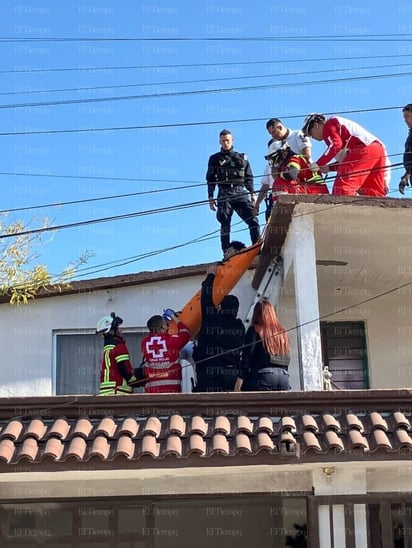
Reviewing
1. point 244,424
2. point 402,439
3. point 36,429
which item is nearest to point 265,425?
point 244,424

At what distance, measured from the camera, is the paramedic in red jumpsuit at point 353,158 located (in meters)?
9.34

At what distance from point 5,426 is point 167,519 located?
5.39 metres

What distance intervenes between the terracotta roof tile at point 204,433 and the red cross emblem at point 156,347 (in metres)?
1.58

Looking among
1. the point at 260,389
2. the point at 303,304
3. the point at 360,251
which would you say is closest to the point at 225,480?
the point at 260,389

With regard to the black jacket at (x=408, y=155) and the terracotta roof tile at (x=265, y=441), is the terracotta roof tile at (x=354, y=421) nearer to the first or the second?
the terracotta roof tile at (x=265, y=441)

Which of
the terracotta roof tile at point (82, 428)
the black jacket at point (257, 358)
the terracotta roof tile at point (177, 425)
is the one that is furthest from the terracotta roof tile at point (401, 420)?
the terracotta roof tile at point (82, 428)

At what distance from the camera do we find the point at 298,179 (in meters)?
9.52

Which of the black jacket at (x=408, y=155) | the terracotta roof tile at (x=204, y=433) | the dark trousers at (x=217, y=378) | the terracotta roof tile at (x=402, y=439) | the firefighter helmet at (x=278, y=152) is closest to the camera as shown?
the terracotta roof tile at (x=204, y=433)

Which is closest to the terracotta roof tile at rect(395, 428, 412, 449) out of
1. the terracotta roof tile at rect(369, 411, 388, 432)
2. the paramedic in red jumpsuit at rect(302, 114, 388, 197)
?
the terracotta roof tile at rect(369, 411, 388, 432)

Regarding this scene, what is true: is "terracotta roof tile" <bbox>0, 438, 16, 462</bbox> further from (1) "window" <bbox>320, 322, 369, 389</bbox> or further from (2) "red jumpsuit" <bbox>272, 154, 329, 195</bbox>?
(1) "window" <bbox>320, 322, 369, 389</bbox>

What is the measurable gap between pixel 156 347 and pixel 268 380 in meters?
1.43

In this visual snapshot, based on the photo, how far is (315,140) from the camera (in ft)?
32.4

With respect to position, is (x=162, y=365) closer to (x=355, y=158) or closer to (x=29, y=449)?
(x=29, y=449)

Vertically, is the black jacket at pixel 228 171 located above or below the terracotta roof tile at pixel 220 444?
above
